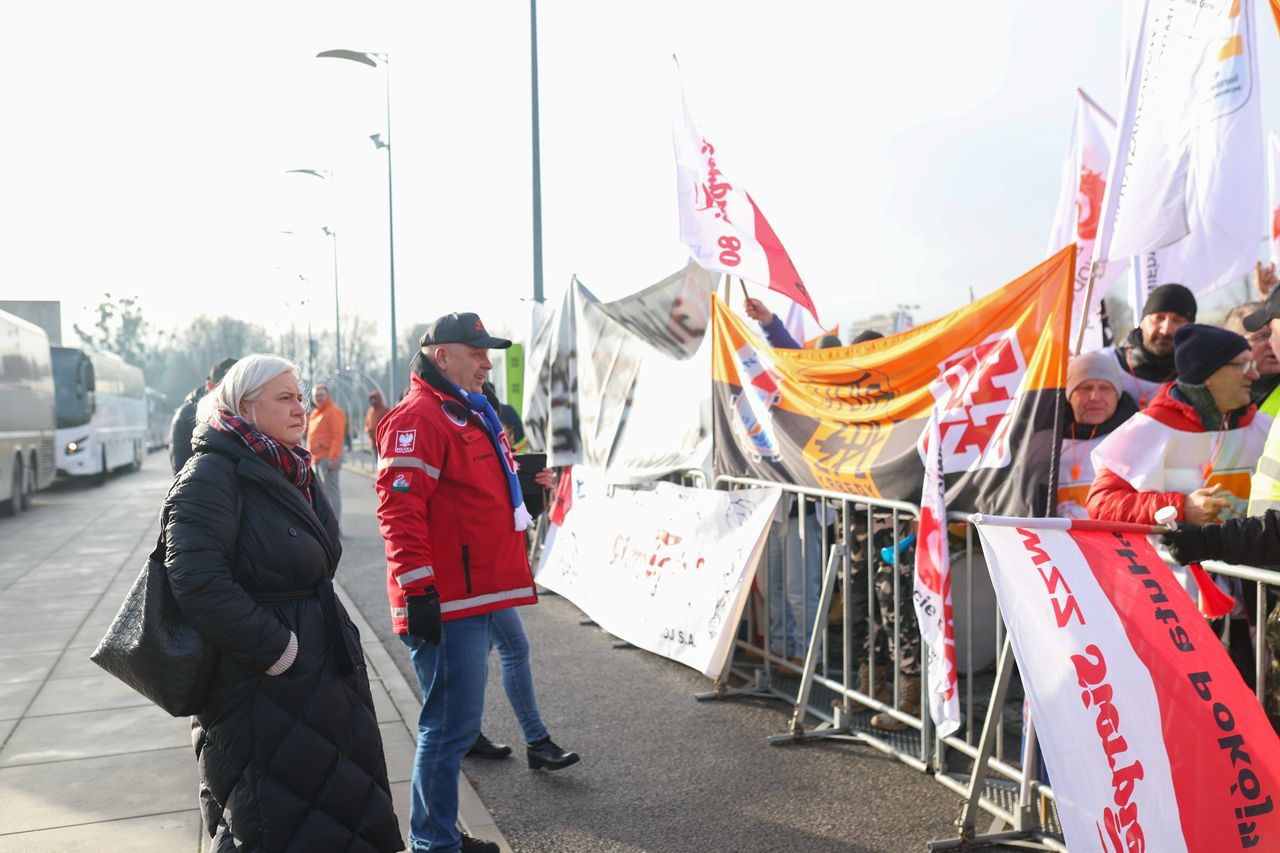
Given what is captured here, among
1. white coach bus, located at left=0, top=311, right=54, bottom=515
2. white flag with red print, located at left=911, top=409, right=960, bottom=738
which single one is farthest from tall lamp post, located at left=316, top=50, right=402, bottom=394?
white flag with red print, located at left=911, top=409, right=960, bottom=738

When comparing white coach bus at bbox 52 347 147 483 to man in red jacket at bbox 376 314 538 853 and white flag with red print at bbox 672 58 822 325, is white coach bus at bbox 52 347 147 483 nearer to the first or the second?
white flag with red print at bbox 672 58 822 325

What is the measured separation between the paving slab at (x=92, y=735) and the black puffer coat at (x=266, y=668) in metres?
2.75

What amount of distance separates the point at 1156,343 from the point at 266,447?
418 cm

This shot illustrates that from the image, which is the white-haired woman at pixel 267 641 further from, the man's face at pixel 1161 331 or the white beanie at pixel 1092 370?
the man's face at pixel 1161 331

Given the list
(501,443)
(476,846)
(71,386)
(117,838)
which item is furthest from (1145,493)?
(71,386)

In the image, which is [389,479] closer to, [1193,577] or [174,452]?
[1193,577]

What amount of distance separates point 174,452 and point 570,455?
3.72 m

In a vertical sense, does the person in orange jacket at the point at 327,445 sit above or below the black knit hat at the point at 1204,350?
below

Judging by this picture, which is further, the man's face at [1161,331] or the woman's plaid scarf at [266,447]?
the man's face at [1161,331]

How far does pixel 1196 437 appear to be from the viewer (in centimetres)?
392

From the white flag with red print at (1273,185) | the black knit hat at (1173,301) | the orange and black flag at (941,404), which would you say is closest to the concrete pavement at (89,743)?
the orange and black flag at (941,404)

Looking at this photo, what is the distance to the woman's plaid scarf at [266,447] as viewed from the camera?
10.2 ft

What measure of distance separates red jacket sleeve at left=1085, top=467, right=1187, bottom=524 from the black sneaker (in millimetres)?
2588

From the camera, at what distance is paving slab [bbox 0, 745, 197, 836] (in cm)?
455
